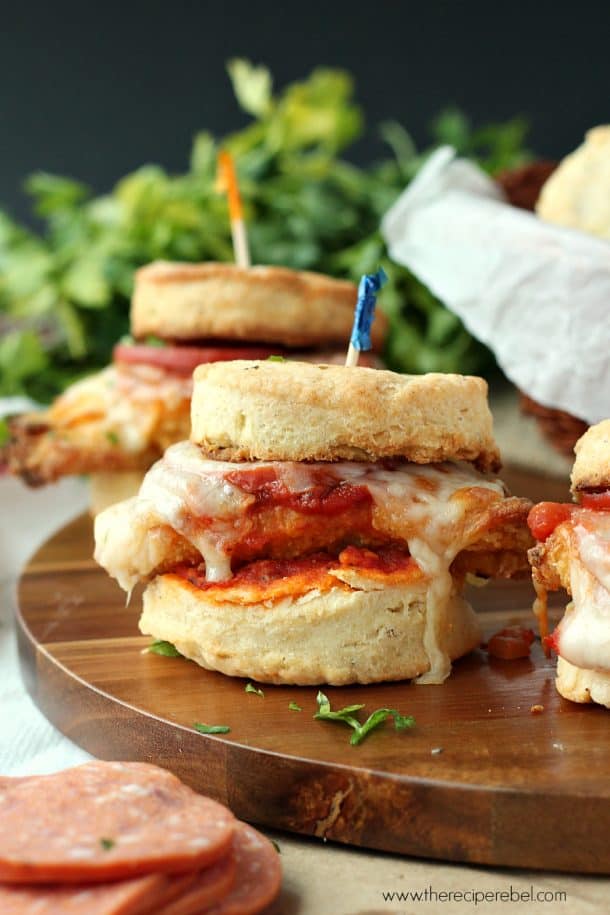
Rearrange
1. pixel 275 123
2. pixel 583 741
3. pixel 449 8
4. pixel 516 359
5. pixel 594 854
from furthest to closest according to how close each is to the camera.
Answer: pixel 449 8
pixel 275 123
pixel 516 359
pixel 583 741
pixel 594 854

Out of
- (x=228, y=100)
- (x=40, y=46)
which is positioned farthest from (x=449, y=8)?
(x=40, y=46)

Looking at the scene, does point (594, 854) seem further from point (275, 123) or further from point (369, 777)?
point (275, 123)

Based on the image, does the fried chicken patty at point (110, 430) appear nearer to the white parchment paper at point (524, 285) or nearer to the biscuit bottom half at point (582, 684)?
the white parchment paper at point (524, 285)

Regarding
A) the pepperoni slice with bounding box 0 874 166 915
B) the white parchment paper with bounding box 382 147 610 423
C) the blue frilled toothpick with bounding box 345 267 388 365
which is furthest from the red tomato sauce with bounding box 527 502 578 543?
the white parchment paper with bounding box 382 147 610 423

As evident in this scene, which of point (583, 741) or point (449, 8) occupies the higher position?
point (449, 8)

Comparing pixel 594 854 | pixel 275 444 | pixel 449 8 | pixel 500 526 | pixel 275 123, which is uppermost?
pixel 449 8

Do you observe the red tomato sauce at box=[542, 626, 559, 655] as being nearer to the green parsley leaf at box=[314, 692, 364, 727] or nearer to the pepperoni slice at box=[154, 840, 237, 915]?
the green parsley leaf at box=[314, 692, 364, 727]

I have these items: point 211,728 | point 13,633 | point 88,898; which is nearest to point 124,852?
point 88,898

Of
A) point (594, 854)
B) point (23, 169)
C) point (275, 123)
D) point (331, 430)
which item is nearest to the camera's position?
point (594, 854)
